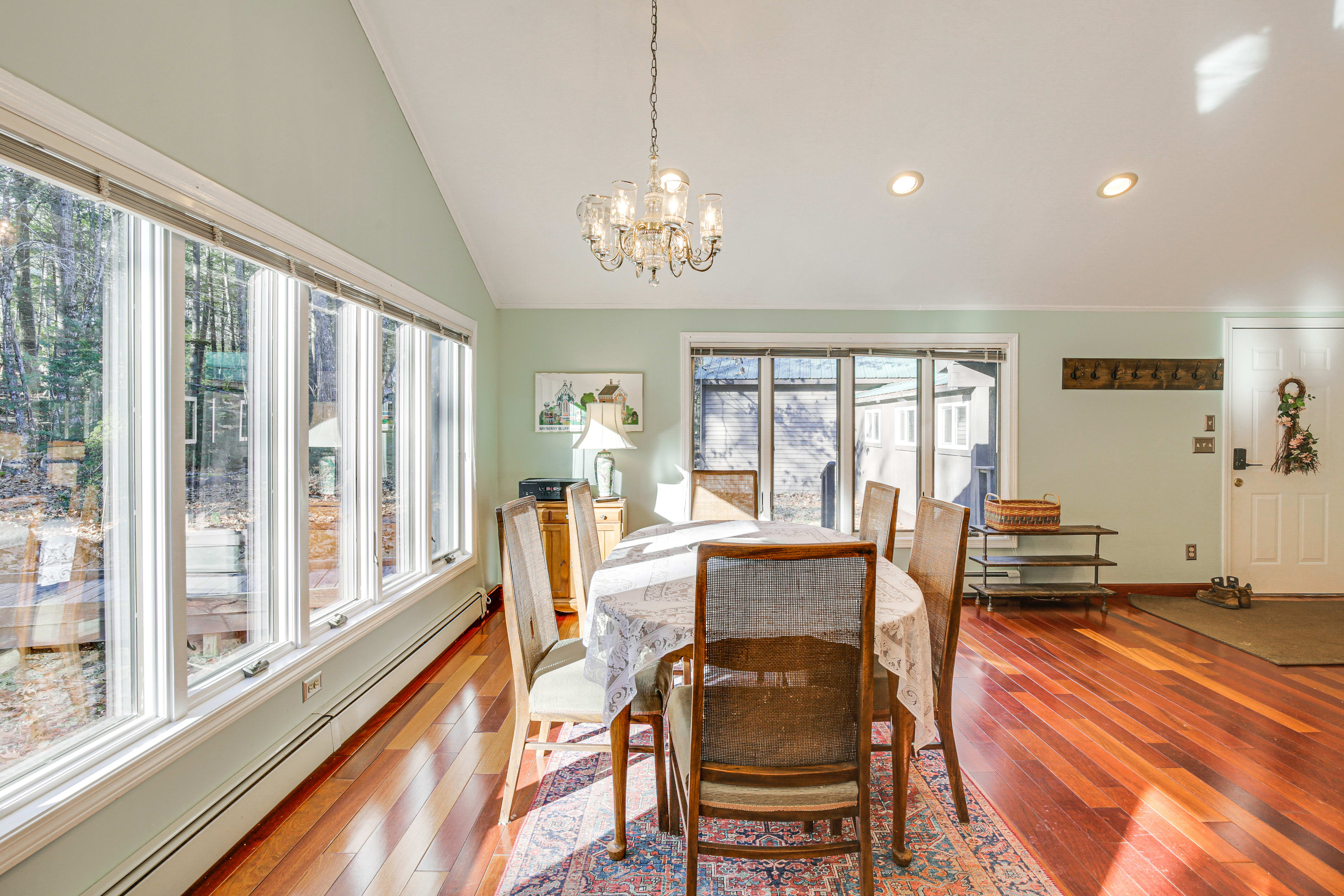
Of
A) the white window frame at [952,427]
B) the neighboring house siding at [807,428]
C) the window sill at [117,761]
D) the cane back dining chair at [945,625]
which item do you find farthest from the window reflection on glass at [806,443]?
the window sill at [117,761]

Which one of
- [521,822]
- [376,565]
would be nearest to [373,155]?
[376,565]

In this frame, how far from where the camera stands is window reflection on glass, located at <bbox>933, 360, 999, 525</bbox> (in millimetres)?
4562

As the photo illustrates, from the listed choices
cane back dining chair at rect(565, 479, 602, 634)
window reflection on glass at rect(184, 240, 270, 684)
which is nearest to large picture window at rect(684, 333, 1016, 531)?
cane back dining chair at rect(565, 479, 602, 634)

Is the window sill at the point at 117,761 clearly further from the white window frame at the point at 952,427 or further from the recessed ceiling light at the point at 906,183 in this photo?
the white window frame at the point at 952,427

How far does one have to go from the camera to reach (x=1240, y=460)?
4.49m

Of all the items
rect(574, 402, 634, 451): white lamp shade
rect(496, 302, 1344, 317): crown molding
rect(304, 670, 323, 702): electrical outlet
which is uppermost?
rect(496, 302, 1344, 317): crown molding

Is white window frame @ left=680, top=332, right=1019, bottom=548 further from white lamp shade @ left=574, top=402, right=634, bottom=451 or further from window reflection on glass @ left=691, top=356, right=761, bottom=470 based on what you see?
white lamp shade @ left=574, top=402, right=634, bottom=451

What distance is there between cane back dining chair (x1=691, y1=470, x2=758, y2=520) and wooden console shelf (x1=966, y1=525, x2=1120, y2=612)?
5.81 feet

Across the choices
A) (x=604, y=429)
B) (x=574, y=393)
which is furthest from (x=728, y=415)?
(x=574, y=393)

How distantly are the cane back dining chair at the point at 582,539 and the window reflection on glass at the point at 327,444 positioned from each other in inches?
38.9

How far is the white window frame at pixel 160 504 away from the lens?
4.22 ft

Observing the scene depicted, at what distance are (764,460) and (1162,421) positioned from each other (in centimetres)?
298

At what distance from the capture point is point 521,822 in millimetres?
1921

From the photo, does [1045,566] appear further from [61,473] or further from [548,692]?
[61,473]
